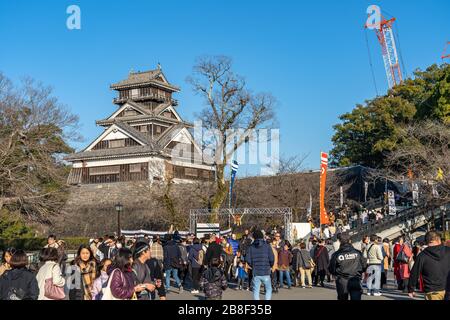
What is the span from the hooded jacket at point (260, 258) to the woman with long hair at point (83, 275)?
12.1 ft

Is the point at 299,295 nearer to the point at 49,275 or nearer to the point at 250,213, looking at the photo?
the point at 49,275

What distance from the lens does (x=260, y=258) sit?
1166 centimetres

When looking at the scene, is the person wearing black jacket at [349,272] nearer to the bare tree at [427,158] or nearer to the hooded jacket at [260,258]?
the hooded jacket at [260,258]

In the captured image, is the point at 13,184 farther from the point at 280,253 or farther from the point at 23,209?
the point at 280,253

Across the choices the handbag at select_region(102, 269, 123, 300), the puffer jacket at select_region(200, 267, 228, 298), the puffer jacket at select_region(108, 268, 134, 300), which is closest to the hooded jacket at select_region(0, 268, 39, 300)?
the handbag at select_region(102, 269, 123, 300)

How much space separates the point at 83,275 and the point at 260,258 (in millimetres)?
4001

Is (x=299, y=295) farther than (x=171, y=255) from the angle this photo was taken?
No

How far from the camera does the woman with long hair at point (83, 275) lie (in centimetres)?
880

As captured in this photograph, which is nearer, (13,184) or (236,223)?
(13,184)

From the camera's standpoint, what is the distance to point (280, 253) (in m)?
16.9

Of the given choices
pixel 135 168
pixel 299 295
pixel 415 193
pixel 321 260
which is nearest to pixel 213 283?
pixel 299 295

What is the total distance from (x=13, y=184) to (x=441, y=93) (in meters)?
25.6
